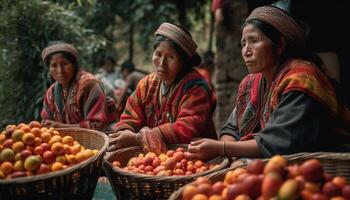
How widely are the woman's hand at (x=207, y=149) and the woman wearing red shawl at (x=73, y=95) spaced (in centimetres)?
185

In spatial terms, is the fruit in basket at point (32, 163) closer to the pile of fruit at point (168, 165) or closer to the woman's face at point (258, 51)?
the pile of fruit at point (168, 165)

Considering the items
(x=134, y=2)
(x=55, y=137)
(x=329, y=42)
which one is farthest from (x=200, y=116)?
(x=134, y=2)

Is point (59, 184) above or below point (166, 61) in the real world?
below

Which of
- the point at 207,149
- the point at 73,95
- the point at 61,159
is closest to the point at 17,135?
the point at 61,159

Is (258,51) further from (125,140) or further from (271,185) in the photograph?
(271,185)

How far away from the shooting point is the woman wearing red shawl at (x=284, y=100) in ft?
9.18

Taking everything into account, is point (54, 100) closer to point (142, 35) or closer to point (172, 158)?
point (172, 158)

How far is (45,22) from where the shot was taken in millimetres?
6457

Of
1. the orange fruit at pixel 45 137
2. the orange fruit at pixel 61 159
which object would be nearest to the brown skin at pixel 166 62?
the orange fruit at pixel 45 137

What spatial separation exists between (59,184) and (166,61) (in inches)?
60.3

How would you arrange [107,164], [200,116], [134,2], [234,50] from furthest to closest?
[134,2]
[234,50]
[200,116]
[107,164]

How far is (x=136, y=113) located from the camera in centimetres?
398

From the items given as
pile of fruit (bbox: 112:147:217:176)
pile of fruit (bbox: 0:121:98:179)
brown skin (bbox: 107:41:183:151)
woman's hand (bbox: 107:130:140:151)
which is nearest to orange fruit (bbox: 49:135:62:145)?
pile of fruit (bbox: 0:121:98:179)

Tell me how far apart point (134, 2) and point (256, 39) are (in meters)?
8.30
